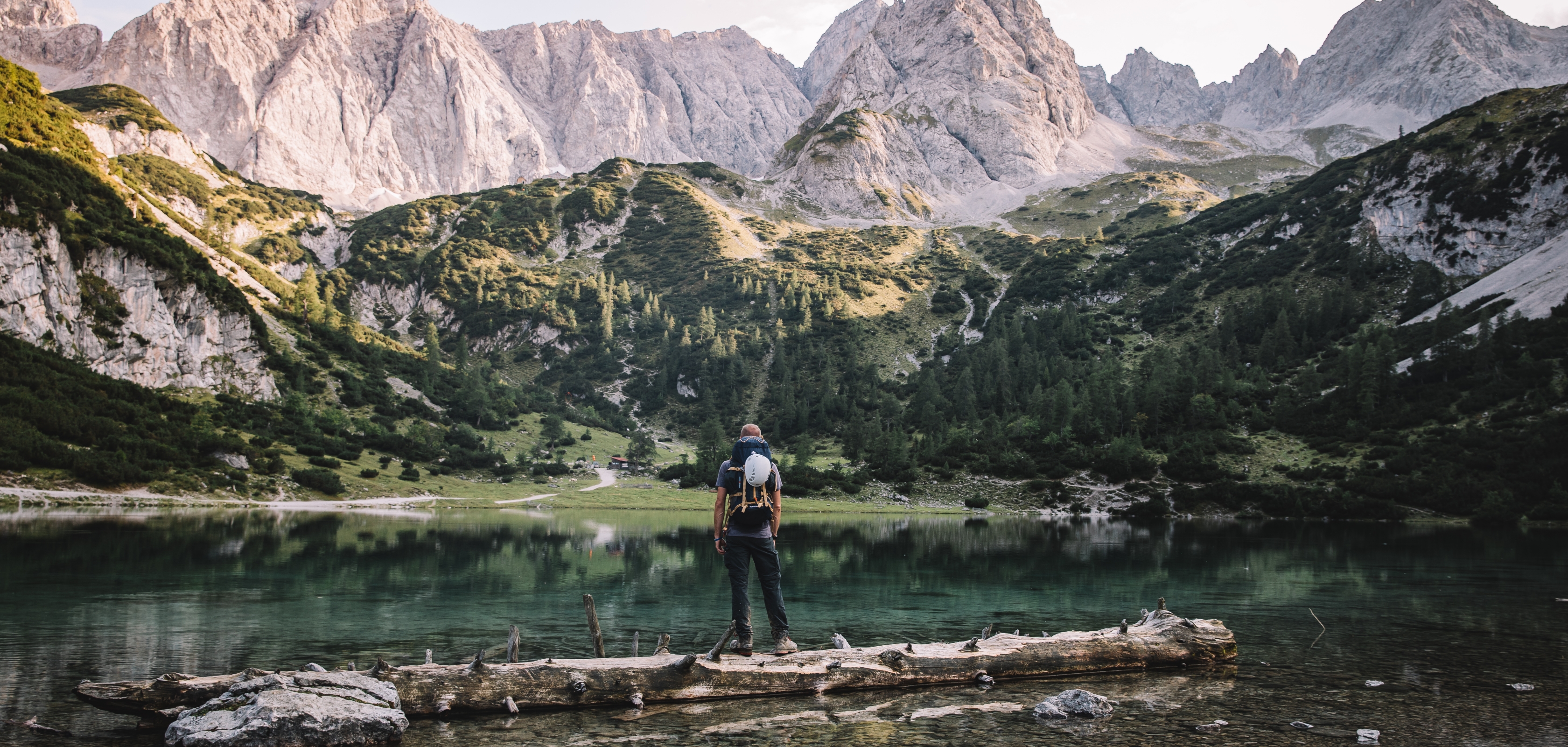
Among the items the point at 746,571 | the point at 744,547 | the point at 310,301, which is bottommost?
the point at 746,571

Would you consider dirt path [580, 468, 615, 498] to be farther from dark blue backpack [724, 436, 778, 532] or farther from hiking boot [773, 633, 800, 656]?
dark blue backpack [724, 436, 778, 532]

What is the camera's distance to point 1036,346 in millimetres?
167000

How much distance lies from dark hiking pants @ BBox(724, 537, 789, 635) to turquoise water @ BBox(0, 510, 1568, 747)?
61.0 inches

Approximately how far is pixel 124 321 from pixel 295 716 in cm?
10433

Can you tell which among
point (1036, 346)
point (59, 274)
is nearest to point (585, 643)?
point (59, 274)

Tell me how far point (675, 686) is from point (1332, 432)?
107 metres

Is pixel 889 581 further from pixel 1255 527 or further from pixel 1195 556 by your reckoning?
pixel 1255 527

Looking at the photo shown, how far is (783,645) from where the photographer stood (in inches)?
590

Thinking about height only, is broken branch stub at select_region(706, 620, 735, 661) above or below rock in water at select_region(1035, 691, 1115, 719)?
above

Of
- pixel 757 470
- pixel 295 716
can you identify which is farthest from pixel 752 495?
pixel 295 716

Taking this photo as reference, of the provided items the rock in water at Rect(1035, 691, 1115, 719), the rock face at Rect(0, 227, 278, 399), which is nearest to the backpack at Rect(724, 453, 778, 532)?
the rock in water at Rect(1035, 691, 1115, 719)

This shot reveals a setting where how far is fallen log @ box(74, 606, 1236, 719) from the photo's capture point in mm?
11492

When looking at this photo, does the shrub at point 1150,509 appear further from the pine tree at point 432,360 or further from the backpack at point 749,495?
the pine tree at point 432,360

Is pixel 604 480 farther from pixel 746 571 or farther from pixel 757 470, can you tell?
pixel 757 470
